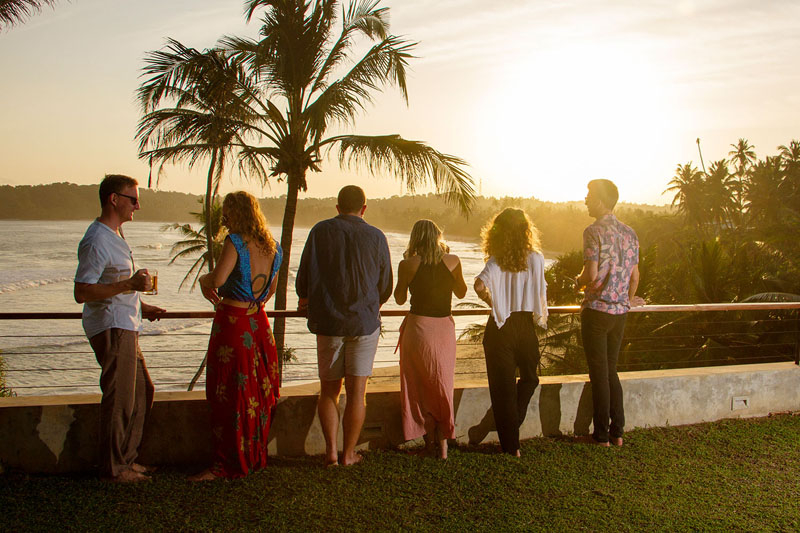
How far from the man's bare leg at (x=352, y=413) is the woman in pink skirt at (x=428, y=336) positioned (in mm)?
333

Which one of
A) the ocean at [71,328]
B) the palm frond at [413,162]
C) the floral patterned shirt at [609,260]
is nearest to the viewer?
the floral patterned shirt at [609,260]

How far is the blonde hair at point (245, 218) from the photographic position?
126 inches

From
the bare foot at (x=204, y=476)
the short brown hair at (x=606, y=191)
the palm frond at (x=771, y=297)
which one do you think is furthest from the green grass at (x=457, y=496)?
the palm frond at (x=771, y=297)

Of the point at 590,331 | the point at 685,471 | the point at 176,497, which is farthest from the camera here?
the point at 590,331

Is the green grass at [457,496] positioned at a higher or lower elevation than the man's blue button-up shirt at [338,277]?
lower

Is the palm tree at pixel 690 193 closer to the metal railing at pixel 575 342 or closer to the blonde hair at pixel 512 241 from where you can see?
the metal railing at pixel 575 342

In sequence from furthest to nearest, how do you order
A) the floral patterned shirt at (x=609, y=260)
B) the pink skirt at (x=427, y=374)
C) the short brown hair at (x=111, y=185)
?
the floral patterned shirt at (x=609, y=260), the pink skirt at (x=427, y=374), the short brown hair at (x=111, y=185)

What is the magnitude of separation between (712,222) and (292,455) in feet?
265

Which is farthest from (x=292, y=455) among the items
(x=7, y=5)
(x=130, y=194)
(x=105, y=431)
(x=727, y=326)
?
(x=727, y=326)

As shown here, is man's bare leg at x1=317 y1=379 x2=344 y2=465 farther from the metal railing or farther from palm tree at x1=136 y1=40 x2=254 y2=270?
palm tree at x1=136 y1=40 x2=254 y2=270

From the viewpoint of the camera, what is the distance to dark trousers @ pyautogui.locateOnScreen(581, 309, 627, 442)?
3938 mm

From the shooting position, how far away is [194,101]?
12195mm

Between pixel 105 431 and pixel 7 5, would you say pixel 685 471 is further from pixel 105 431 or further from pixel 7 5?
pixel 7 5

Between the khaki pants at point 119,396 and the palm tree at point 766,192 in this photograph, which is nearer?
the khaki pants at point 119,396
